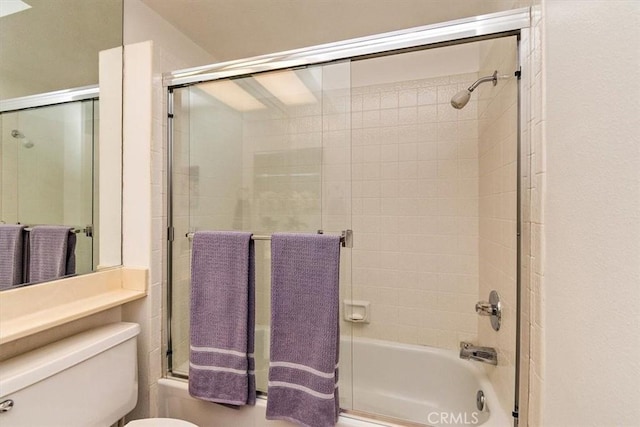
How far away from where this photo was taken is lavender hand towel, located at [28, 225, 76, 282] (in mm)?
1081

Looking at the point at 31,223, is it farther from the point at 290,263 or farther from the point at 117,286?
the point at 290,263

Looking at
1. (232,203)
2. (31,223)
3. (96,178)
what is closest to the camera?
(31,223)

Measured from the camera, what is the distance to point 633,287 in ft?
1.52

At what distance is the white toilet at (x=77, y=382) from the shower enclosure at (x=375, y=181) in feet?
0.85

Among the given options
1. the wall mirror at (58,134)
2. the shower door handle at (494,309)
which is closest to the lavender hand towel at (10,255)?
the wall mirror at (58,134)

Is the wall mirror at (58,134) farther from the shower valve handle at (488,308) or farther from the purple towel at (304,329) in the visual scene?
the shower valve handle at (488,308)

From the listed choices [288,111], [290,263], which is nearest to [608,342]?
[290,263]

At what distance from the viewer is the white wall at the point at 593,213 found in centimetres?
47

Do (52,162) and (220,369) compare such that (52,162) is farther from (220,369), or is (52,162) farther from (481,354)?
(481,354)

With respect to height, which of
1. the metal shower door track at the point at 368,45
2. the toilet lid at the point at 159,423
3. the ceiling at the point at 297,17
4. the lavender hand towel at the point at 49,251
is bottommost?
the toilet lid at the point at 159,423

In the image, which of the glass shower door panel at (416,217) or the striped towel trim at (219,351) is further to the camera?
the glass shower door panel at (416,217)

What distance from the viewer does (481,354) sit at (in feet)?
4.45

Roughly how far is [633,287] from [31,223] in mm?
1721

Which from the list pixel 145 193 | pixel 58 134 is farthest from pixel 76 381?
pixel 58 134
